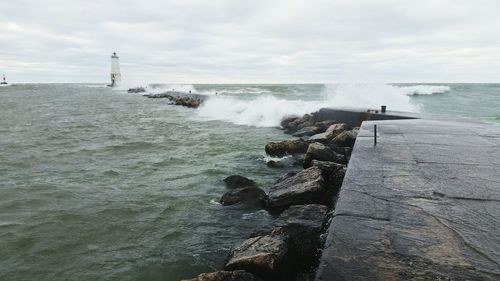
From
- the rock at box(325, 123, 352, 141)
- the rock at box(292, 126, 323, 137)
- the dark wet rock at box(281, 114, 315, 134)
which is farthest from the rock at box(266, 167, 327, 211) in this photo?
the dark wet rock at box(281, 114, 315, 134)

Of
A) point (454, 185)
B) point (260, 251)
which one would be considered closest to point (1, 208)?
point (260, 251)

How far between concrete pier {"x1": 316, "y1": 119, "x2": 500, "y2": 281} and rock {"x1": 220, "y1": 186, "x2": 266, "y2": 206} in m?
1.63

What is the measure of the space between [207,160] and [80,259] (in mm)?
5240

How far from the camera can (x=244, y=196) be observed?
5.82 m

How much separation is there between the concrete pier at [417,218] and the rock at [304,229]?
62cm

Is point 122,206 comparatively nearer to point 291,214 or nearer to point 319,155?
point 291,214

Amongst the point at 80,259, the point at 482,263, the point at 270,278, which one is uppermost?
the point at 482,263

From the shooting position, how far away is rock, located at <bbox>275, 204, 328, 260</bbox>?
360cm

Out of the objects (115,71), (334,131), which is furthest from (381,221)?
(115,71)

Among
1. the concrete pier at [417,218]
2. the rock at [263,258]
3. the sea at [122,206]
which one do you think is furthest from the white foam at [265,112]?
the rock at [263,258]

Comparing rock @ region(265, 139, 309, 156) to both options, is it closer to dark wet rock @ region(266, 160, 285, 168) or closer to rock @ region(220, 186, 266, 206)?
dark wet rock @ region(266, 160, 285, 168)

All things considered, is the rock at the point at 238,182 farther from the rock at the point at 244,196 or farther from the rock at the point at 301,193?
the rock at the point at 301,193

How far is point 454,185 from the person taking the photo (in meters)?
3.76

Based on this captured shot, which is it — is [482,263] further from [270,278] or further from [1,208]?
[1,208]
